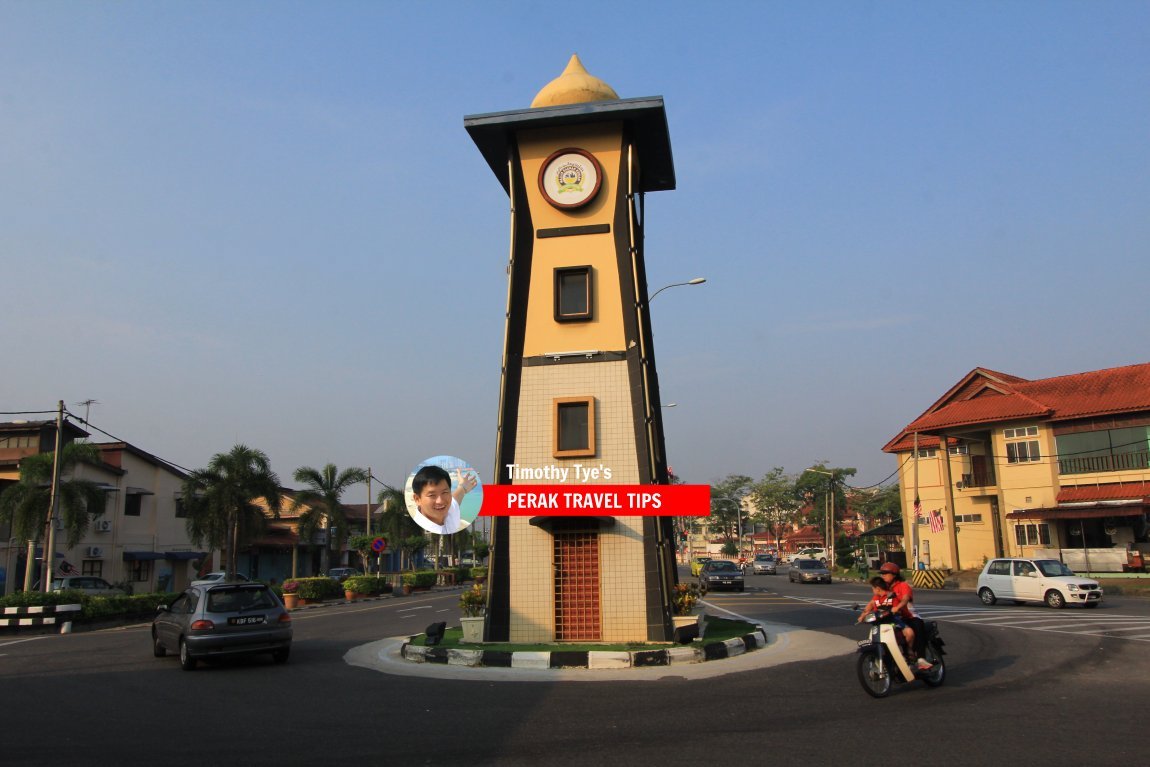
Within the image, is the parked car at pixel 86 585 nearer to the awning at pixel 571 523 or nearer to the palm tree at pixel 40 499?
the palm tree at pixel 40 499

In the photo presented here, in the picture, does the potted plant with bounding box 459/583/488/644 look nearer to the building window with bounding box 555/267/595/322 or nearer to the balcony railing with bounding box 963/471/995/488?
the building window with bounding box 555/267/595/322

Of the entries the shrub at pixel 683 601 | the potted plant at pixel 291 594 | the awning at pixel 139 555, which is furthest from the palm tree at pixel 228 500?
the shrub at pixel 683 601

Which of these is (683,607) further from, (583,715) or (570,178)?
(570,178)

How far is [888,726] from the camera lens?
842cm

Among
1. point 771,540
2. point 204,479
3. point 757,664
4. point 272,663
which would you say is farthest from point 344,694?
point 771,540

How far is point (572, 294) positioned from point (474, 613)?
7016 millimetres

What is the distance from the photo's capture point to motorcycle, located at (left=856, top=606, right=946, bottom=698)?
10000 millimetres

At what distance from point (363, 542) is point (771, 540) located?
79.9 m

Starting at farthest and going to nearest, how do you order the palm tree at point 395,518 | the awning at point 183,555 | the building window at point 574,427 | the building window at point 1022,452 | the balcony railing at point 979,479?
the palm tree at point 395,518 < the awning at point 183,555 < the balcony railing at point 979,479 < the building window at point 1022,452 < the building window at point 574,427

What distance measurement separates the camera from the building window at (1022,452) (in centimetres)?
4284

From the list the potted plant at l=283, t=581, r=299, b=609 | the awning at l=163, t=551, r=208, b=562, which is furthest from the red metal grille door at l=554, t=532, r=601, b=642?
the awning at l=163, t=551, r=208, b=562

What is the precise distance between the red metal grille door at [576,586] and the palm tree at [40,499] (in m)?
26.9

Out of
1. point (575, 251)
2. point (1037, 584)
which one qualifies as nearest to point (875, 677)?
point (575, 251)

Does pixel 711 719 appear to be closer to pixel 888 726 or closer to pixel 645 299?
pixel 888 726
